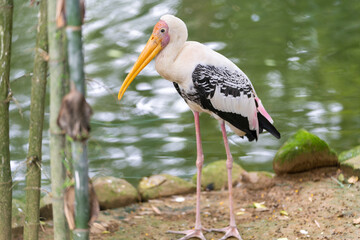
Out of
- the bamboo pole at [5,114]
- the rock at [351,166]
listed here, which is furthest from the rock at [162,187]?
the bamboo pole at [5,114]

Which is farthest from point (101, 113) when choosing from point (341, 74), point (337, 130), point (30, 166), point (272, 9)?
point (272, 9)

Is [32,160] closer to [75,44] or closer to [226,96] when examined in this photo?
[75,44]

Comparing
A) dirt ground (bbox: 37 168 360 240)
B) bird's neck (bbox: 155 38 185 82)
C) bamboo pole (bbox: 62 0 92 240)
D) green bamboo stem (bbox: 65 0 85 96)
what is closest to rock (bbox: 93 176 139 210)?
dirt ground (bbox: 37 168 360 240)

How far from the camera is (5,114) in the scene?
341 cm

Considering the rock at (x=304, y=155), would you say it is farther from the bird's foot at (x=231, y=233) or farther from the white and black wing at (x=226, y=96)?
the bird's foot at (x=231, y=233)

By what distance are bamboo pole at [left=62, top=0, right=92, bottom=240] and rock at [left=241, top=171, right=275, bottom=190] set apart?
10.4 ft

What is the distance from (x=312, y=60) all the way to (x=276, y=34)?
1247mm

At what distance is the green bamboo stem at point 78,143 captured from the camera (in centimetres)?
197

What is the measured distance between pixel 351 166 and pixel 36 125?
8.93 ft

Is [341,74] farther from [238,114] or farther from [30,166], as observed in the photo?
[30,166]

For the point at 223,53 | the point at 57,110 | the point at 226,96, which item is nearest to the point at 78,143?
the point at 57,110

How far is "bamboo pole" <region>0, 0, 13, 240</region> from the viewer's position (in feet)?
10.8

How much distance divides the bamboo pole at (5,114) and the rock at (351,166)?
9.04ft

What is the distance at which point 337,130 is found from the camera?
6.57m
